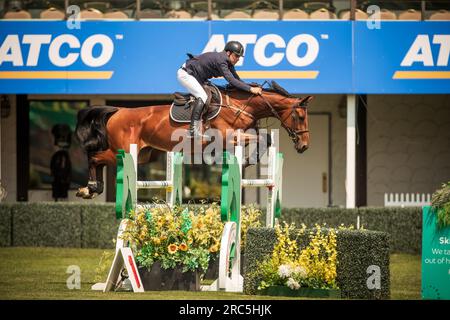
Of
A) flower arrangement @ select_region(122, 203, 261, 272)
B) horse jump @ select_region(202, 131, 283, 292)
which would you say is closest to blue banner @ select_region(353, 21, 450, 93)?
horse jump @ select_region(202, 131, 283, 292)

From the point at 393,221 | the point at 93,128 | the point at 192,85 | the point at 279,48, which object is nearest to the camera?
the point at 192,85

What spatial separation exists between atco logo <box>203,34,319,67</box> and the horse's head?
206 inches

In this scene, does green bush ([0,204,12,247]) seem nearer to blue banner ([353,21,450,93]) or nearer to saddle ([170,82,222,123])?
saddle ([170,82,222,123])

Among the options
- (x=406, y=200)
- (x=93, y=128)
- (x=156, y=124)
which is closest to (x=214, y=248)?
(x=156, y=124)

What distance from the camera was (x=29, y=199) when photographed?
2228cm

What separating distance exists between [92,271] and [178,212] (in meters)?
3.51

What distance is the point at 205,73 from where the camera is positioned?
13.7m

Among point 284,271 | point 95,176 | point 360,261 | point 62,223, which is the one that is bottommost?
point 284,271

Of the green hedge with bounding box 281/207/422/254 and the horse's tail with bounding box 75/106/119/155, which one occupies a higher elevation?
the horse's tail with bounding box 75/106/119/155

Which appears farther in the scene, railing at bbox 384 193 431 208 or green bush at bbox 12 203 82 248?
railing at bbox 384 193 431 208

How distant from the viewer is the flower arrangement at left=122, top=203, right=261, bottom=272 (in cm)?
1189

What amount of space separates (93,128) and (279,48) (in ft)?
17.2

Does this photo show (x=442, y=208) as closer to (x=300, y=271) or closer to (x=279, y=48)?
(x=300, y=271)

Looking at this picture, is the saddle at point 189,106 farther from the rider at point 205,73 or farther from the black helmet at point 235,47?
the black helmet at point 235,47
